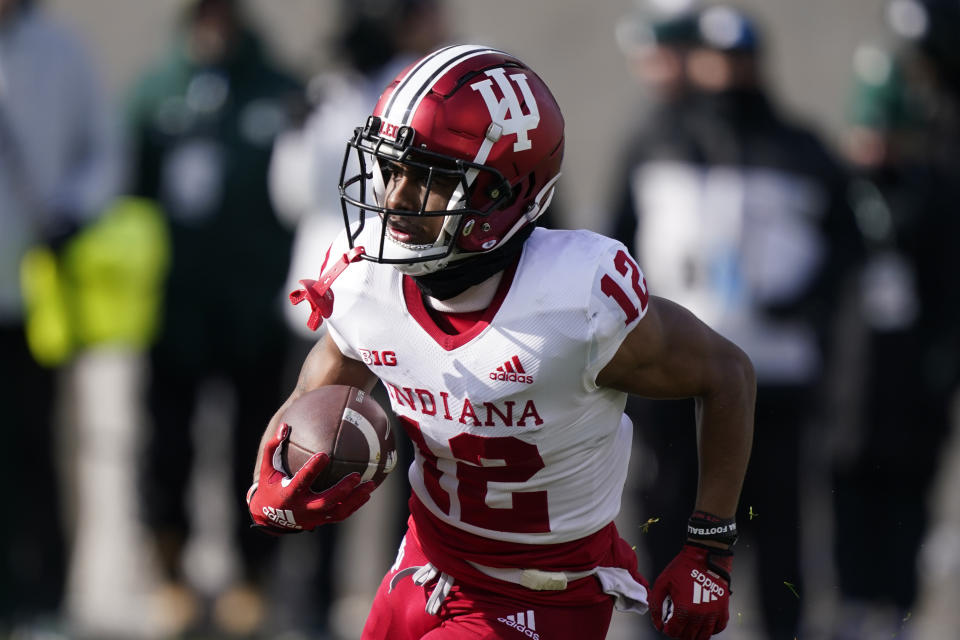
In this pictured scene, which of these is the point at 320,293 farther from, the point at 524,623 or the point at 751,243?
the point at 751,243

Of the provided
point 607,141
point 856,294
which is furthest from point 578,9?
point 856,294

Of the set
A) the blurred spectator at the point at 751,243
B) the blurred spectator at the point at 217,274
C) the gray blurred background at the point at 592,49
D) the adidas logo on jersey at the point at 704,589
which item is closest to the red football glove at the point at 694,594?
the adidas logo on jersey at the point at 704,589

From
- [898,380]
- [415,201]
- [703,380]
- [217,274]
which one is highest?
[415,201]

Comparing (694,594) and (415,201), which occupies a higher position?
(415,201)

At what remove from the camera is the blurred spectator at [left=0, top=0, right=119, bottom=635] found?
6.81 meters

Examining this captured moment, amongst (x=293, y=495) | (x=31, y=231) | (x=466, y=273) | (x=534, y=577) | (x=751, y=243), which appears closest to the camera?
(x=293, y=495)

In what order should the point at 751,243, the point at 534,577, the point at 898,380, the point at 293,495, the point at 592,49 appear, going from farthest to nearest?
the point at 592,49, the point at 898,380, the point at 751,243, the point at 534,577, the point at 293,495

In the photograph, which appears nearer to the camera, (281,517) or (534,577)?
(281,517)

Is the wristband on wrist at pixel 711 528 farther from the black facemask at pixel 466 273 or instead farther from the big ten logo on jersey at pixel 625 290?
the black facemask at pixel 466 273

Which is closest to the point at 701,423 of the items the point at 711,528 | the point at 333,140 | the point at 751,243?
the point at 711,528

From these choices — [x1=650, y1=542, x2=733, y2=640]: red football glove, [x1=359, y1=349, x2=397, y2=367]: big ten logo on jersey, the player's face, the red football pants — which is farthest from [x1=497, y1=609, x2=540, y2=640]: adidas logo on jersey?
the player's face

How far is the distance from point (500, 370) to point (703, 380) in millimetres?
494

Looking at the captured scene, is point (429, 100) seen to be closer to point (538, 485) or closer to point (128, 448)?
point (538, 485)

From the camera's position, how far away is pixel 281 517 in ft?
13.2
